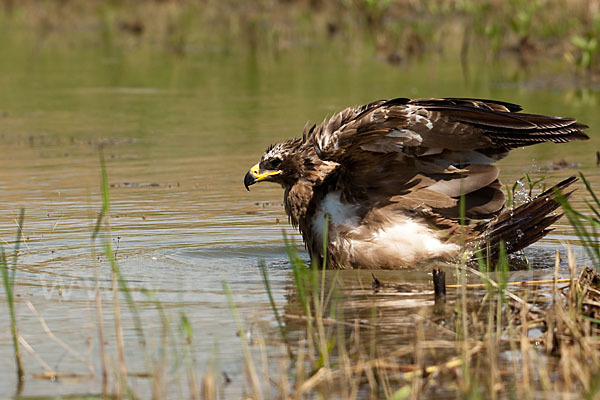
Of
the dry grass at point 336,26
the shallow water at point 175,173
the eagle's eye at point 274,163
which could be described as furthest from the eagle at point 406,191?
the dry grass at point 336,26

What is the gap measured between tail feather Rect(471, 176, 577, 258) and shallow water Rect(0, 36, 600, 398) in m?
0.21

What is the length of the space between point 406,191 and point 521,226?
0.70 metres

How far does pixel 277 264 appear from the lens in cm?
674

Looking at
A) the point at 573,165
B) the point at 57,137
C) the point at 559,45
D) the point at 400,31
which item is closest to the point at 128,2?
the point at 400,31

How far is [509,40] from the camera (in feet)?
61.6

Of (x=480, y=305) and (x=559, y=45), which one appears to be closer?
(x=480, y=305)

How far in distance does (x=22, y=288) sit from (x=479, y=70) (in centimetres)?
1124

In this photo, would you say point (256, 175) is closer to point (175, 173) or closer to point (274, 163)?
point (274, 163)

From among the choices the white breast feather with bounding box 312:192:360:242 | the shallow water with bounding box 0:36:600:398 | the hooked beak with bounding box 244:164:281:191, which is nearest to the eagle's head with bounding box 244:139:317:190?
the hooked beak with bounding box 244:164:281:191

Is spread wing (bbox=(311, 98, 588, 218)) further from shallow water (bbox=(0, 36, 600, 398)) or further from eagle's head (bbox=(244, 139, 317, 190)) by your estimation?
shallow water (bbox=(0, 36, 600, 398))

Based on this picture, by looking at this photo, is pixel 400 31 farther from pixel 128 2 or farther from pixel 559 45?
pixel 128 2

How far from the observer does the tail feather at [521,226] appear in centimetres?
641

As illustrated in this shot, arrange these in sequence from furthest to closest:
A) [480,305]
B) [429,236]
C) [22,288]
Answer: [429,236] → [22,288] → [480,305]

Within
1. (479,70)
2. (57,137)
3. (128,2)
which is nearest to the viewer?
(57,137)
